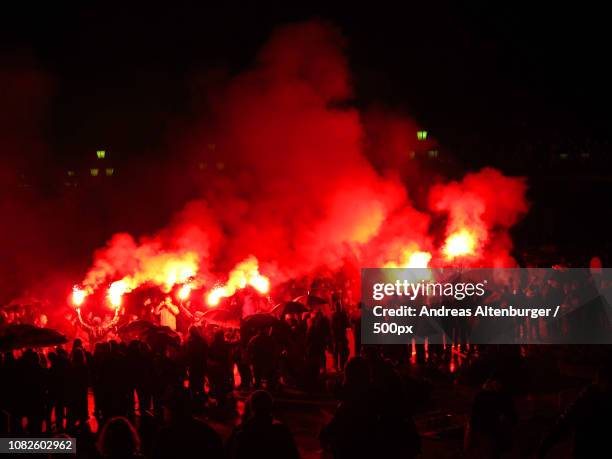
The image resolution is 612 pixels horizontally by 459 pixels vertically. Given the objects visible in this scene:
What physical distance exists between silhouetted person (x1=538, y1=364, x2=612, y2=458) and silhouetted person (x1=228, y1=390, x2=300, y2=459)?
1833mm

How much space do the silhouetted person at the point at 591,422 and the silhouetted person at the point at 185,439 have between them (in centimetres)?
229

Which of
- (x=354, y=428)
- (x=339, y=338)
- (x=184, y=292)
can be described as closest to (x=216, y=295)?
(x=184, y=292)

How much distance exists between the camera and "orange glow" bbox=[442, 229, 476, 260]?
16.4 m

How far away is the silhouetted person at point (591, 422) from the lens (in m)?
4.39

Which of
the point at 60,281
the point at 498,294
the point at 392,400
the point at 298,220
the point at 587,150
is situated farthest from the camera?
the point at 587,150

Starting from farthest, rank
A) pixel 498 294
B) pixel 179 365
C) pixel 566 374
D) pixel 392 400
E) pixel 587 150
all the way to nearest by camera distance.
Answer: pixel 587 150 → pixel 498 294 → pixel 566 374 → pixel 179 365 → pixel 392 400

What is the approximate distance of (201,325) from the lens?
13109mm

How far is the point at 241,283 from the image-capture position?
51.3ft

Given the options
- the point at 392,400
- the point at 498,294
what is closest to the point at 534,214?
the point at 498,294

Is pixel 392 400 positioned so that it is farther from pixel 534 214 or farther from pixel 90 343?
pixel 534 214

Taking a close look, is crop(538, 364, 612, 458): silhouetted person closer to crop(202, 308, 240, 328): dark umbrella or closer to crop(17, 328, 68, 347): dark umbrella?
crop(17, 328, 68, 347): dark umbrella

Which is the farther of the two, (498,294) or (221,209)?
(221,209)

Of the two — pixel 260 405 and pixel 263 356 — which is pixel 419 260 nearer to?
pixel 263 356

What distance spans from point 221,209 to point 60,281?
6.92 meters
